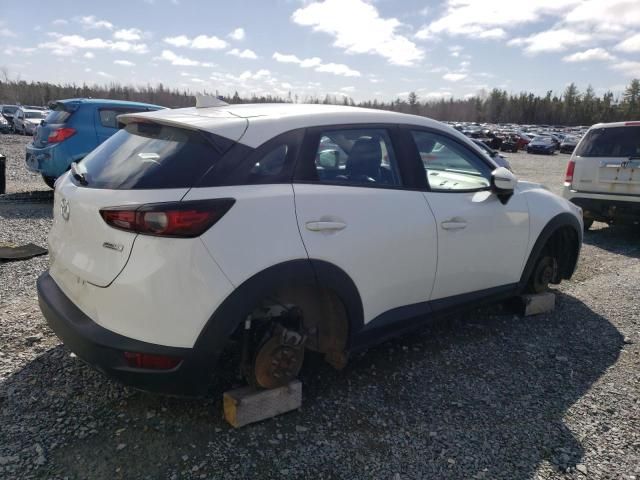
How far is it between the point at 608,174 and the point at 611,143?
20.8 inches

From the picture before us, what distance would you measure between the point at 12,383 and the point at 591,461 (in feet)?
11.0

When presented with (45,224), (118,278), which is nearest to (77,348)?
(118,278)

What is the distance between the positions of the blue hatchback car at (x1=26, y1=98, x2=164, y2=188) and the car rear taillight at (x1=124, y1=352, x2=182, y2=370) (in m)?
6.68

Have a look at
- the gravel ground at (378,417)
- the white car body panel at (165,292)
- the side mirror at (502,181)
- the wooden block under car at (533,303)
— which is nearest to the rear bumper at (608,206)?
the wooden block under car at (533,303)

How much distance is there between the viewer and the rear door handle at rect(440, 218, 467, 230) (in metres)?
3.35

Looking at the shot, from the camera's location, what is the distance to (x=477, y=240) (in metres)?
3.61

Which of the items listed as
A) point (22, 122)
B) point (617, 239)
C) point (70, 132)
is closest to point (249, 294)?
point (70, 132)

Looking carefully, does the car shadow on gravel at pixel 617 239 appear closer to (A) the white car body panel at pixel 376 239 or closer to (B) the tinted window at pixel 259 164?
(A) the white car body panel at pixel 376 239

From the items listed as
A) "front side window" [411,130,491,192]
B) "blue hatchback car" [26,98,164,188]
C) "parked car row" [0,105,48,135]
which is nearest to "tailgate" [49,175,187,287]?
"front side window" [411,130,491,192]

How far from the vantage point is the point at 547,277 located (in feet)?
15.3

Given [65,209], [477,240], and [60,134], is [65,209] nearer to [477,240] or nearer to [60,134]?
[477,240]

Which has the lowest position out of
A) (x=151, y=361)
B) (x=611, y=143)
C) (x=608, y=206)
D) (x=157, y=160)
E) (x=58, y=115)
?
(x=151, y=361)

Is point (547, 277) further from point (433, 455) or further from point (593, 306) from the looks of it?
point (433, 455)

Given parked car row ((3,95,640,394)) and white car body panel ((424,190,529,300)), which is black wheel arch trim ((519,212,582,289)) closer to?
white car body panel ((424,190,529,300))
